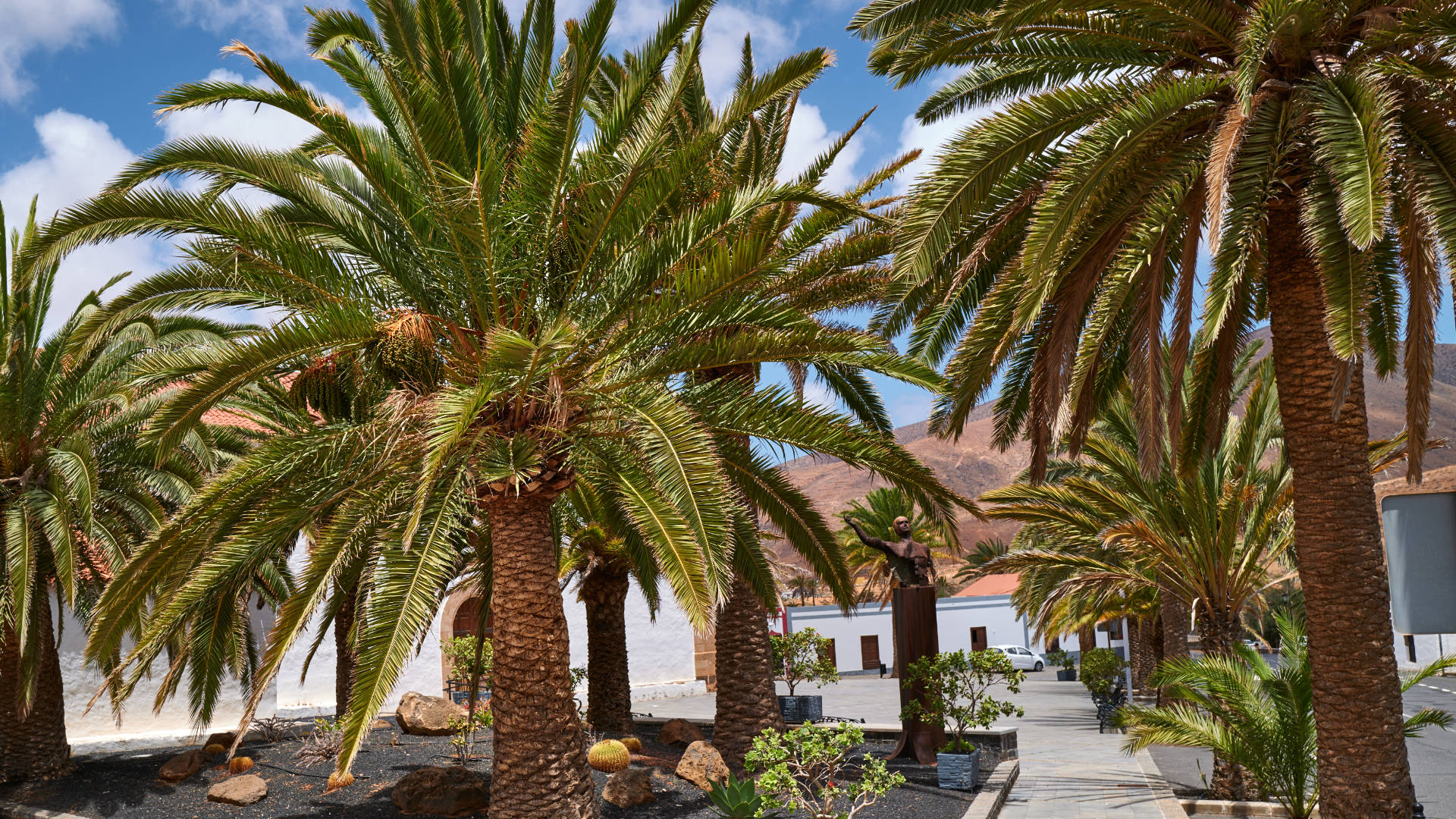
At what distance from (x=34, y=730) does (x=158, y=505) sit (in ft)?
9.75

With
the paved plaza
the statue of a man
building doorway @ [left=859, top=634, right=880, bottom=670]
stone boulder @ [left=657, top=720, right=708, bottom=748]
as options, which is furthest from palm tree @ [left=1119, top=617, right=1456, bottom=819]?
building doorway @ [left=859, top=634, right=880, bottom=670]

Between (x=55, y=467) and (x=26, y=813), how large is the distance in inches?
142

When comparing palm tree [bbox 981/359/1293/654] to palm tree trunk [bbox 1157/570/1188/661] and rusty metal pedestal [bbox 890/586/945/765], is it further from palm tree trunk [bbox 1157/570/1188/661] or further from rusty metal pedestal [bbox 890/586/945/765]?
palm tree trunk [bbox 1157/570/1188/661]

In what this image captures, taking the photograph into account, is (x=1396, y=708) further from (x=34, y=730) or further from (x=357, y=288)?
(x=34, y=730)

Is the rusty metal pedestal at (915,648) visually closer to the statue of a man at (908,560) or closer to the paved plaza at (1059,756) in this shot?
the statue of a man at (908,560)

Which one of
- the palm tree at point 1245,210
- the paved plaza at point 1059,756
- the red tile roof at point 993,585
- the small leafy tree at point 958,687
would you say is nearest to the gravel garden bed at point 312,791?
the small leafy tree at point 958,687

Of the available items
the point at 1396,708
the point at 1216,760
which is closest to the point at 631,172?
the point at 1396,708

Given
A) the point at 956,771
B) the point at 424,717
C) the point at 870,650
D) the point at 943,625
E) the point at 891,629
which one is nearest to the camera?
the point at 956,771

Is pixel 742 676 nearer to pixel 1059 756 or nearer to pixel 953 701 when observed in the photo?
pixel 953 701

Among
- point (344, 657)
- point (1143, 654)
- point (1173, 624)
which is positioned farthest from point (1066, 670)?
point (344, 657)

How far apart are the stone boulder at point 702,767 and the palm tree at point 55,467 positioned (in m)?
5.15

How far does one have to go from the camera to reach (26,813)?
10.6 meters

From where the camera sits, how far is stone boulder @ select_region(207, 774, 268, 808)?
1064 centimetres

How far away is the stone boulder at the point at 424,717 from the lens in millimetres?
14695
